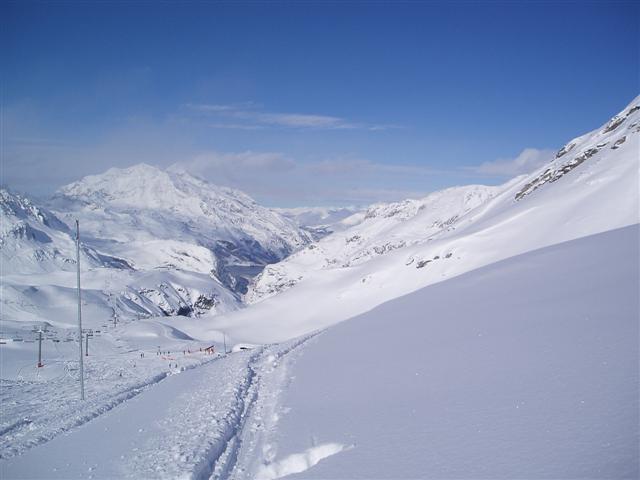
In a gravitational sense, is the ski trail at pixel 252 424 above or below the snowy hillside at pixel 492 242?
below

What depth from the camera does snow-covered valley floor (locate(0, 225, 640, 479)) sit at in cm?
739

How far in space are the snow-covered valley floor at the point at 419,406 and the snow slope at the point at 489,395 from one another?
0.04 meters

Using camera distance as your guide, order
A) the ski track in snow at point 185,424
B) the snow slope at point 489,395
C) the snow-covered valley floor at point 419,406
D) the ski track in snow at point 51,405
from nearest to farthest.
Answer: the snow slope at point 489,395, the snow-covered valley floor at point 419,406, the ski track in snow at point 185,424, the ski track in snow at point 51,405

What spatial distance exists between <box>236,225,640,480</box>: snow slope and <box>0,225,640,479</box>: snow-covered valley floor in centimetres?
4

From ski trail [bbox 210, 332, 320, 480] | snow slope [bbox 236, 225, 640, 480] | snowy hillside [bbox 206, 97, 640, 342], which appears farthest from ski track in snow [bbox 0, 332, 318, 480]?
snowy hillside [bbox 206, 97, 640, 342]

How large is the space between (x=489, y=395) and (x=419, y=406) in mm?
1604

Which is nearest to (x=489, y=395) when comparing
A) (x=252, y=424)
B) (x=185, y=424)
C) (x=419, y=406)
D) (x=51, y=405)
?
(x=419, y=406)

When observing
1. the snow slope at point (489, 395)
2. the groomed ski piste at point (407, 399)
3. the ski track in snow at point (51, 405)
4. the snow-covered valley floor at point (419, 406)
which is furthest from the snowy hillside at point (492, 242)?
the ski track in snow at point (51, 405)

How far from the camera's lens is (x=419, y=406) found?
33.8 feet

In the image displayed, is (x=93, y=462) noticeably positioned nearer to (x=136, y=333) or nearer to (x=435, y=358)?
(x=435, y=358)

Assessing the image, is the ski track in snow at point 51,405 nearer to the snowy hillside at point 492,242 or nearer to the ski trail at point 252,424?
the ski trail at point 252,424

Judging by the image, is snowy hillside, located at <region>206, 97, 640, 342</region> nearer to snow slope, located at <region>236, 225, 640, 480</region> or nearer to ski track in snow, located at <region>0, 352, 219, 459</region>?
snow slope, located at <region>236, 225, 640, 480</region>

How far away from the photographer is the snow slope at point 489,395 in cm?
697

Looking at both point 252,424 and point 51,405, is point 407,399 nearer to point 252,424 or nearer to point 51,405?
point 252,424
